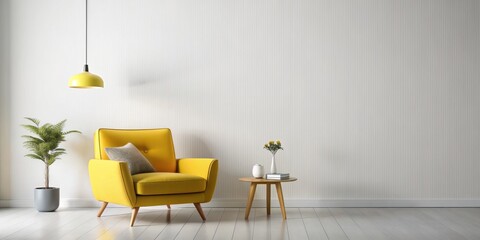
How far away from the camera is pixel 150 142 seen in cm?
572

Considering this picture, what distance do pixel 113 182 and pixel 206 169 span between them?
2.75ft

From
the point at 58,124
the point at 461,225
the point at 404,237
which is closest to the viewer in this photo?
the point at 404,237

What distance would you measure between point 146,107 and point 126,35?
0.78 m

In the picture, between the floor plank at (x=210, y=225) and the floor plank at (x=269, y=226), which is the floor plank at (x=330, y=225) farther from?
the floor plank at (x=210, y=225)

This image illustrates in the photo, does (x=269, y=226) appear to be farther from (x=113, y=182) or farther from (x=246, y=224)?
(x=113, y=182)

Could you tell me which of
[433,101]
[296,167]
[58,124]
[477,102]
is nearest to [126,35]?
[58,124]

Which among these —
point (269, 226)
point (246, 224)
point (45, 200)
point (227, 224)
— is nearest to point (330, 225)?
point (269, 226)

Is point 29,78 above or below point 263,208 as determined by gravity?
above

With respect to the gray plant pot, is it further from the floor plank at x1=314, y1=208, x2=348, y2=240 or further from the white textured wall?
the floor plank at x1=314, y1=208, x2=348, y2=240

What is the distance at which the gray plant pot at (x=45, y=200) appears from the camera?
5684 mm

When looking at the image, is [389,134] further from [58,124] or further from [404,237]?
[58,124]

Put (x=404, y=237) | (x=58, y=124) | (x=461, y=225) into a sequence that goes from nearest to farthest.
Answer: (x=404, y=237) < (x=461, y=225) < (x=58, y=124)

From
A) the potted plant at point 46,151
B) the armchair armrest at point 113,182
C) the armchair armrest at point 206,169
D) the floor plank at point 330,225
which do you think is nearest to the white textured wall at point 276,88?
the potted plant at point 46,151

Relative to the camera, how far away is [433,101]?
6062 mm
